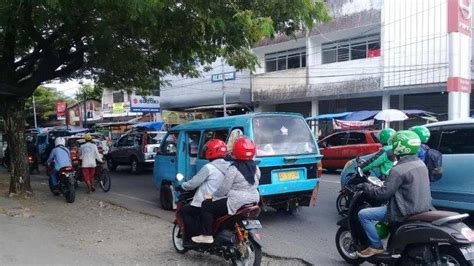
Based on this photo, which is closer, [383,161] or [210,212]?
[210,212]

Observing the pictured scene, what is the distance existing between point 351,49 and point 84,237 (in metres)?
20.5

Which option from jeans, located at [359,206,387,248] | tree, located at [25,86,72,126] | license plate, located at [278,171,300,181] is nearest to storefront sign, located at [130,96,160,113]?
tree, located at [25,86,72,126]

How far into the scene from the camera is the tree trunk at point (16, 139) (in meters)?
12.4

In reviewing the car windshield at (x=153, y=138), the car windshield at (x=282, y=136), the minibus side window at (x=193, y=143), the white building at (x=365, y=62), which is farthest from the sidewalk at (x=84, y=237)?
the white building at (x=365, y=62)

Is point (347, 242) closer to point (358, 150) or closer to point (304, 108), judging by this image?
point (358, 150)

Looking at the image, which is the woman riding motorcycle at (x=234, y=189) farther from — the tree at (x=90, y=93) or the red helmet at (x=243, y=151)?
the tree at (x=90, y=93)

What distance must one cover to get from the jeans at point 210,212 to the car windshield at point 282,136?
91.8 inches

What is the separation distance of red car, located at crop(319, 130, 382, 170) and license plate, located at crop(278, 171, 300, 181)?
26.2 ft

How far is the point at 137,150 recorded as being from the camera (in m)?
18.8

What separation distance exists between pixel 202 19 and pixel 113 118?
131ft

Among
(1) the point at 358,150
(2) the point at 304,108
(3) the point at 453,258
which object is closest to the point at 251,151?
(3) the point at 453,258

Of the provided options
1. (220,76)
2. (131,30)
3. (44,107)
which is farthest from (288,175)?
(44,107)

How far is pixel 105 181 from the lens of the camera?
46.0 feet

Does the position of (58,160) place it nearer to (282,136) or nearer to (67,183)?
(67,183)
